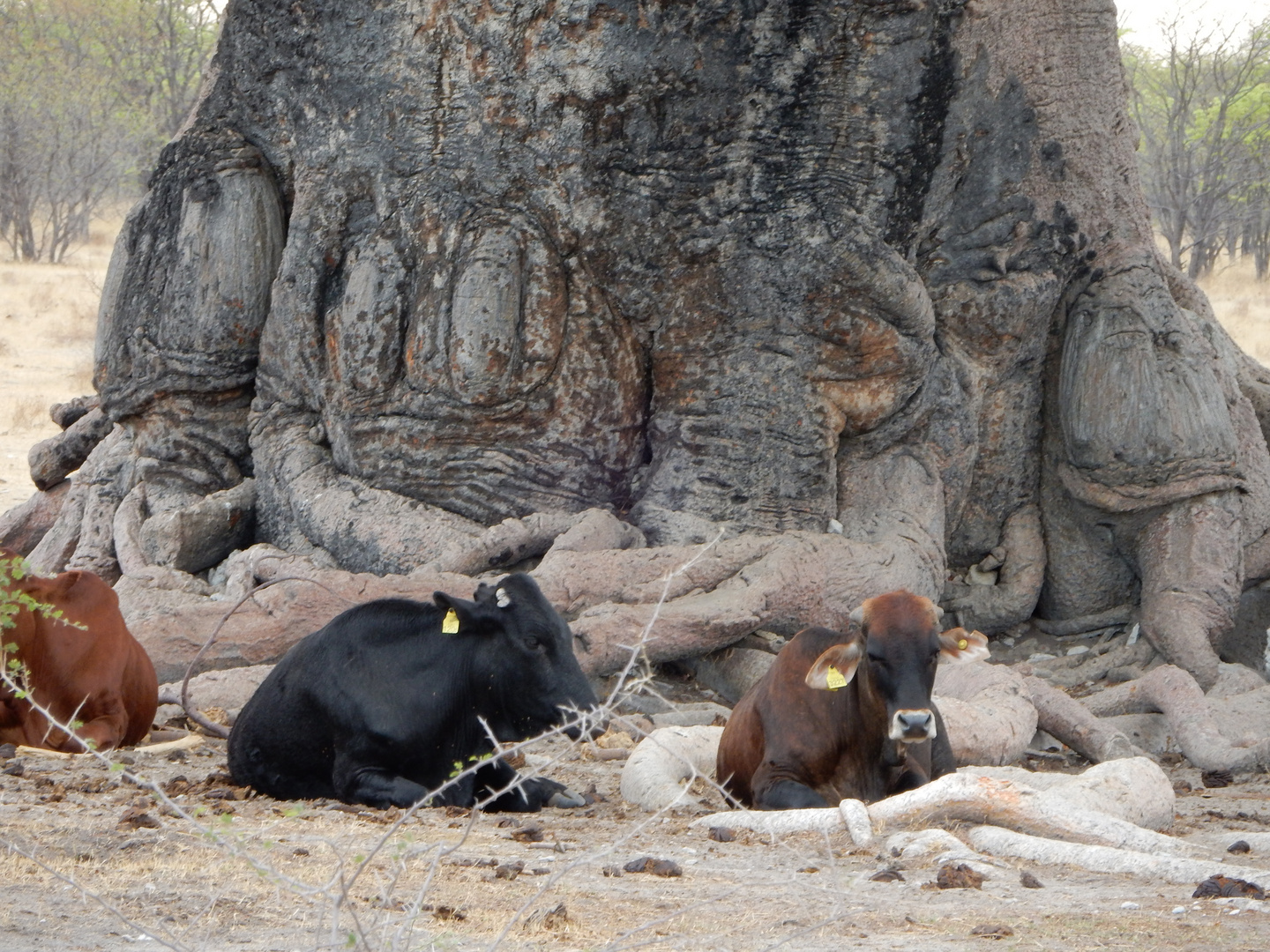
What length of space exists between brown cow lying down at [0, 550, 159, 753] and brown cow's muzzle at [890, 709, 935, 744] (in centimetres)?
308

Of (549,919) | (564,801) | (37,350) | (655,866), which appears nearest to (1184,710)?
(564,801)

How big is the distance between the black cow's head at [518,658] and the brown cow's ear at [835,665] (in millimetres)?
802

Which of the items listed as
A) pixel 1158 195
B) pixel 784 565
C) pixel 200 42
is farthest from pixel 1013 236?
pixel 200 42

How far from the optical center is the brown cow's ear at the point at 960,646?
541 cm

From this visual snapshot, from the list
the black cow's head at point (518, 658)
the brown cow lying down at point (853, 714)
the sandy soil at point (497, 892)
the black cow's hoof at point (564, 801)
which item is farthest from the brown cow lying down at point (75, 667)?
the brown cow lying down at point (853, 714)

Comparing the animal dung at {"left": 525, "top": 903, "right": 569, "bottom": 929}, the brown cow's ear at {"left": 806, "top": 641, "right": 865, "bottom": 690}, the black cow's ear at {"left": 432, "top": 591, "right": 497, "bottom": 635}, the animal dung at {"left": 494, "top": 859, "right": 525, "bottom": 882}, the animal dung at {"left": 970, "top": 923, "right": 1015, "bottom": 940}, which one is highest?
the black cow's ear at {"left": 432, "top": 591, "right": 497, "bottom": 635}

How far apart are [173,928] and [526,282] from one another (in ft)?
17.9

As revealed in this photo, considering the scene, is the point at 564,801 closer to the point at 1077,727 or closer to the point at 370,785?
the point at 370,785

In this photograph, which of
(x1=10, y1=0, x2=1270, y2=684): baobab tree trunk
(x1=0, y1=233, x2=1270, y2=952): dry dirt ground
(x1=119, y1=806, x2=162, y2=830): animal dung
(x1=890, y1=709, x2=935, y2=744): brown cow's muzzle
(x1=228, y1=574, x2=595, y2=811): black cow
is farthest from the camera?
(x1=10, y1=0, x2=1270, y2=684): baobab tree trunk

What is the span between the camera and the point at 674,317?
8484 mm

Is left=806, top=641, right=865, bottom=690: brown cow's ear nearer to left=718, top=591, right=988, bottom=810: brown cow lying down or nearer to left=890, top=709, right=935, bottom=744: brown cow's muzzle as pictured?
left=718, top=591, right=988, bottom=810: brown cow lying down

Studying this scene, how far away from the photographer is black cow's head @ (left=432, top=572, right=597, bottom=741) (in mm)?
5398

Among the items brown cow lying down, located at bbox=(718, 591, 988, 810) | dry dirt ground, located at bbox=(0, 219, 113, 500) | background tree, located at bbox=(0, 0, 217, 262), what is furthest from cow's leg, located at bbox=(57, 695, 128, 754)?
background tree, located at bbox=(0, 0, 217, 262)

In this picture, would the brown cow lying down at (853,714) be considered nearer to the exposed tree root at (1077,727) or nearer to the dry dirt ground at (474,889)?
the dry dirt ground at (474,889)
